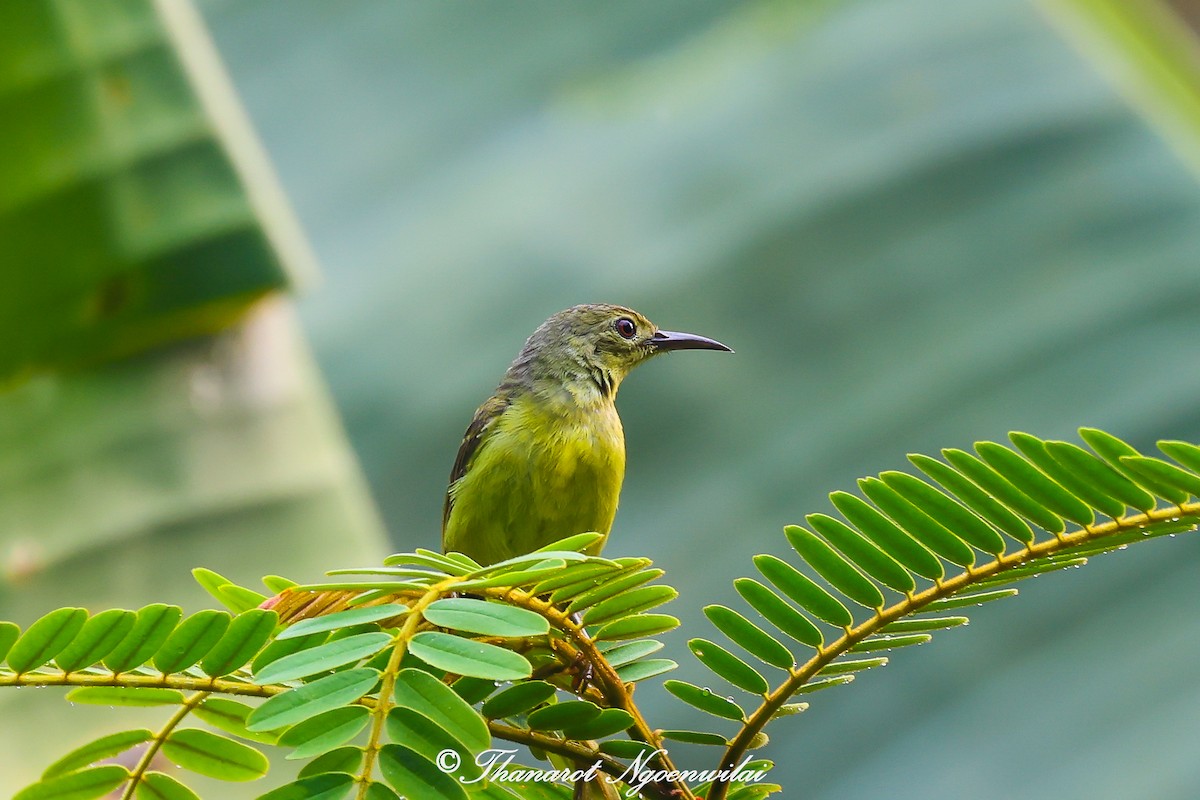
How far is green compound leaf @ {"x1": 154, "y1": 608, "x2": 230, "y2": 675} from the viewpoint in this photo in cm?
144

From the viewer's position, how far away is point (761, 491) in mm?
4512

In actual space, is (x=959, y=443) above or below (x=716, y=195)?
below

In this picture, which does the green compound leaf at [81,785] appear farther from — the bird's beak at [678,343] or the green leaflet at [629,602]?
the bird's beak at [678,343]

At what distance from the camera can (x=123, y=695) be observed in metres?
1.53

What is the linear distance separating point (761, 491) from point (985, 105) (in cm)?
211

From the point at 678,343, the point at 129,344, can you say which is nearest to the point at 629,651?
the point at 678,343

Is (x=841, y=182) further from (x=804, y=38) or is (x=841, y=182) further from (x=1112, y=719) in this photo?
(x=1112, y=719)

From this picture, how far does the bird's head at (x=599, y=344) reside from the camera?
404cm

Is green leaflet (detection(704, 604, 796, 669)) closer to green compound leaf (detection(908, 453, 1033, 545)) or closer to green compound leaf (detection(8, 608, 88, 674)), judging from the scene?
green compound leaf (detection(908, 453, 1033, 545))

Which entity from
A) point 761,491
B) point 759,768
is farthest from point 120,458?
point 759,768

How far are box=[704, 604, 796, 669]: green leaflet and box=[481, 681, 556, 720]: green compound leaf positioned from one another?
0.27m

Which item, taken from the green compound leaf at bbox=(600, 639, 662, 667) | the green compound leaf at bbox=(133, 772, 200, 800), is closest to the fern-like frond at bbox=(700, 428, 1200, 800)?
the green compound leaf at bbox=(600, 639, 662, 667)

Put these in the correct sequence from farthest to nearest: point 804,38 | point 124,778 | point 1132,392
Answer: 1. point 804,38
2. point 1132,392
3. point 124,778

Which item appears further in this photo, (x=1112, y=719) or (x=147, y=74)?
(x=147, y=74)
